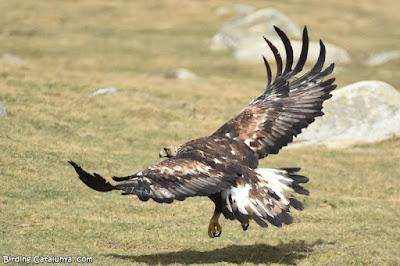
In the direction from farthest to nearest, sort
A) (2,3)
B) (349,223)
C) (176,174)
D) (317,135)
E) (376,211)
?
1. (2,3)
2. (317,135)
3. (376,211)
4. (349,223)
5. (176,174)

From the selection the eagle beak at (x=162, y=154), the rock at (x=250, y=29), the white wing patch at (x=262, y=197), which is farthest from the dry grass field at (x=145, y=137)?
the white wing patch at (x=262, y=197)

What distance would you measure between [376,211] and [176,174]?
11.7 meters

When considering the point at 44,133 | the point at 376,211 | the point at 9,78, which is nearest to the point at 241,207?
the point at 376,211

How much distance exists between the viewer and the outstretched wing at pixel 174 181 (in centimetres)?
1247

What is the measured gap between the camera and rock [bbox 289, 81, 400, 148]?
34.2m

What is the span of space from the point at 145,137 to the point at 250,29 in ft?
97.0

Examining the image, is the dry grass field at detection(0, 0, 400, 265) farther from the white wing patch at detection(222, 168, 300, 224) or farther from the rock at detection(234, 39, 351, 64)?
the white wing patch at detection(222, 168, 300, 224)

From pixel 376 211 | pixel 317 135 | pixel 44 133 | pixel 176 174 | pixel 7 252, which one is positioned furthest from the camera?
pixel 317 135

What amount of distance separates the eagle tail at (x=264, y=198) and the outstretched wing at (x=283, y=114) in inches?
54.8

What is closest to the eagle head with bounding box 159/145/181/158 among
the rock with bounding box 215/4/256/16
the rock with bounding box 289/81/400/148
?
the rock with bounding box 289/81/400/148

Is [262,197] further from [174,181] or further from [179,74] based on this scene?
[179,74]

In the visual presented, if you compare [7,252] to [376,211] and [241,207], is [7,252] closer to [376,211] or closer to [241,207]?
[241,207]

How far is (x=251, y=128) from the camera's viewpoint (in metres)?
15.7

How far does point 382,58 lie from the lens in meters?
53.3
